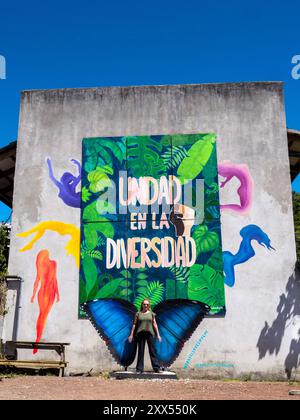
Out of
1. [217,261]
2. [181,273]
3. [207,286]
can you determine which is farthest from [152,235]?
[207,286]

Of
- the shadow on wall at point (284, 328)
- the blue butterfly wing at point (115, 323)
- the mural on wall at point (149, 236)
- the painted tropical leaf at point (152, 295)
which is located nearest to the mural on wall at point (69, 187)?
the mural on wall at point (149, 236)

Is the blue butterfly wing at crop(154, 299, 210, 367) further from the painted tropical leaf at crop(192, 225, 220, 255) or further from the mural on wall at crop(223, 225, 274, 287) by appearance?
the painted tropical leaf at crop(192, 225, 220, 255)

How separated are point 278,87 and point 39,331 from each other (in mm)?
7920

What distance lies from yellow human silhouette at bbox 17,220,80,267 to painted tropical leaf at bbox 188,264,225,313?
2655 mm

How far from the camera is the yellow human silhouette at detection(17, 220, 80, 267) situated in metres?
10.7

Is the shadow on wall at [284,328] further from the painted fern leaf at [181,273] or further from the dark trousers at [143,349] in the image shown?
the dark trousers at [143,349]

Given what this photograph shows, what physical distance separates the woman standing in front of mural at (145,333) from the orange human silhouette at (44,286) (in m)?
2.00

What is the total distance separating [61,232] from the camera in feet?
35.4

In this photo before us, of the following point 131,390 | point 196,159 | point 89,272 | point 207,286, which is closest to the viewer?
point 131,390

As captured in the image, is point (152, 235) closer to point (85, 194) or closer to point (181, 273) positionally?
point (181, 273)

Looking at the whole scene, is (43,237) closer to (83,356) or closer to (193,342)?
(83,356)

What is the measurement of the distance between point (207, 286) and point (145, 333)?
171 centimetres

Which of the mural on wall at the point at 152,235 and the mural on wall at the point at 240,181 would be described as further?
the mural on wall at the point at 240,181

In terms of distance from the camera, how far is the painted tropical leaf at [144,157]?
11.0 meters
